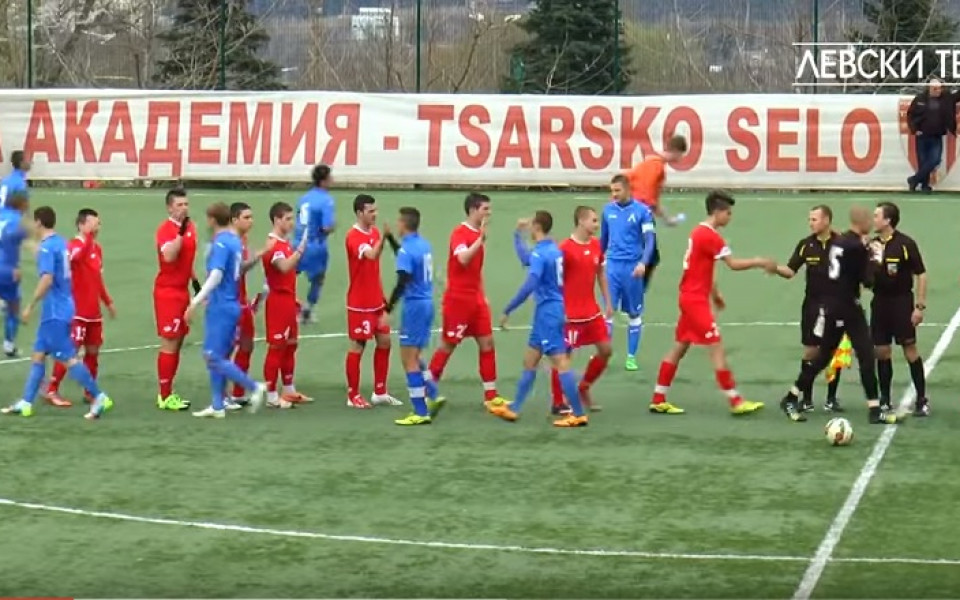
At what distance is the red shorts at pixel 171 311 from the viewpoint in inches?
679

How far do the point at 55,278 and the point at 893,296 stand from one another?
784cm

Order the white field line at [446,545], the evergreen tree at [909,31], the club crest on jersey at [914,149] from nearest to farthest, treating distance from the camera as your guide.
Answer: the white field line at [446,545] → the club crest on jersey at [914,149] → the evergreen tree at [909,31]

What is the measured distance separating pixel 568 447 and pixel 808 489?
2392 mm

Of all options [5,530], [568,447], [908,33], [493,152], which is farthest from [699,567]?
[908,33]

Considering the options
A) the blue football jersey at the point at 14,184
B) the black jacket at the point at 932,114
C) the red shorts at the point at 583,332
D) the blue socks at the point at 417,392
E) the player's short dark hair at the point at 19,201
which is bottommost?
the blue socks at the point at 417,392

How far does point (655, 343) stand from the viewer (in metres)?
21.1

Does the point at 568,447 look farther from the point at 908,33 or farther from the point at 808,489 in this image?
the point at 908,33

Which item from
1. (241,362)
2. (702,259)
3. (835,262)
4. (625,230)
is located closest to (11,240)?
(241,362)

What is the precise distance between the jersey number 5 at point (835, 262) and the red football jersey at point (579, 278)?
2.16m

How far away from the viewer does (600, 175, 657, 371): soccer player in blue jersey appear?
753 inches

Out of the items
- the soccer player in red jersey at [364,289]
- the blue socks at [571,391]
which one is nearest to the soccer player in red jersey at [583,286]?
the blue socks at [571,391]

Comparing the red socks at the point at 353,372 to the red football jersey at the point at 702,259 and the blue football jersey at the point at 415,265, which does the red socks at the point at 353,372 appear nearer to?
the blue football jersey at the point at 415,265

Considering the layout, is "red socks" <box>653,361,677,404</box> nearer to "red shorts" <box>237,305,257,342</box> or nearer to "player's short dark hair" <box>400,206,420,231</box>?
"player's short dark hair" <box>400,206,420,231</box>

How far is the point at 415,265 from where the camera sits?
16609 mm
